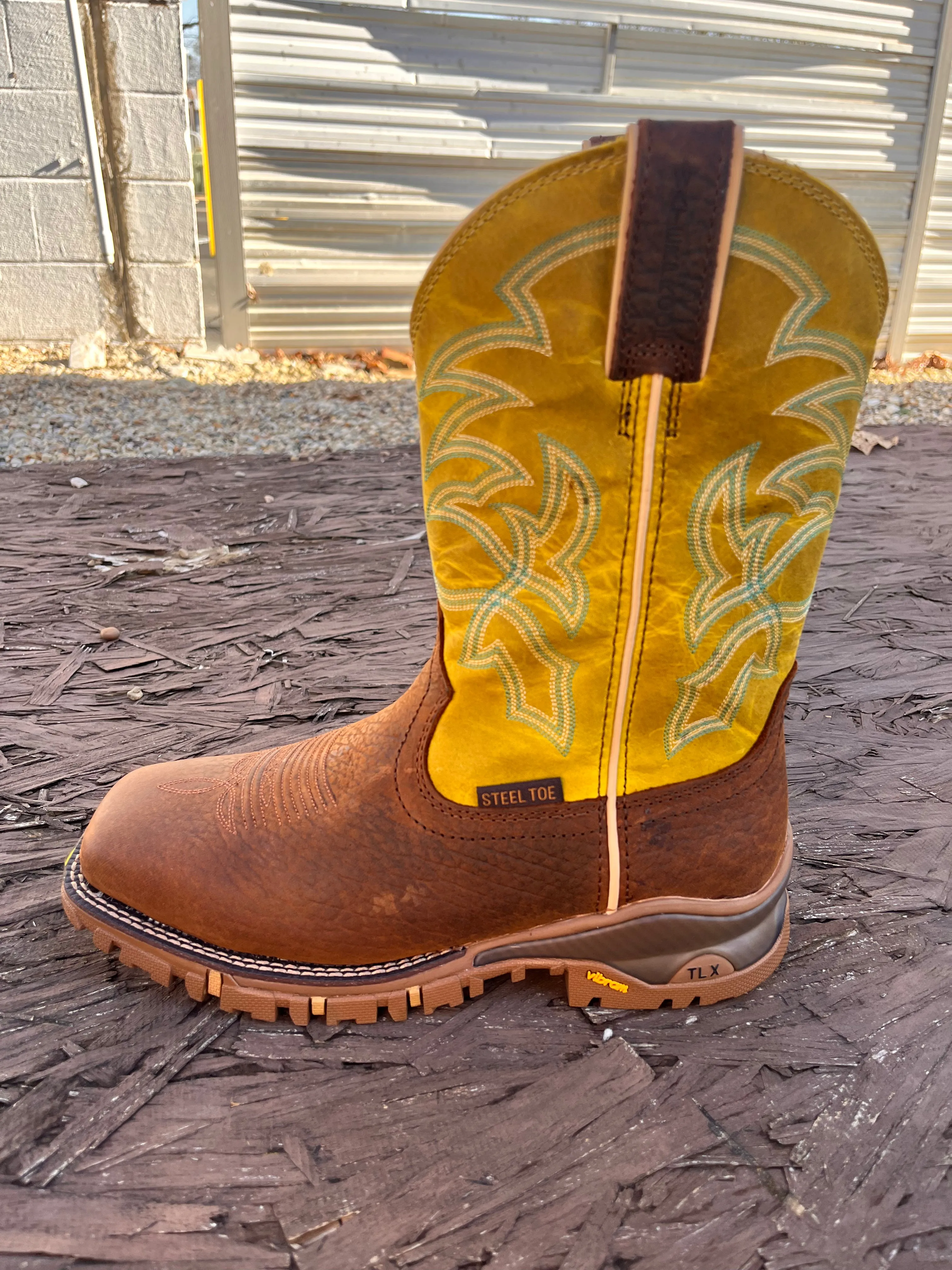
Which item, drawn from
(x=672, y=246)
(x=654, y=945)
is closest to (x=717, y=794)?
(x=654, y=945)

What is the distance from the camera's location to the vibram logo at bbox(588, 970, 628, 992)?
3.47 feet

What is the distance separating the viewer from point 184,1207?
2.80 ft

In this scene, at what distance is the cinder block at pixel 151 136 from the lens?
4.55 meters

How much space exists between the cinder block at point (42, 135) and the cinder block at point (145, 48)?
0.27 m

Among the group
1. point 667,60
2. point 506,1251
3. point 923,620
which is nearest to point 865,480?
point 923,620

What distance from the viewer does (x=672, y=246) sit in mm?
738

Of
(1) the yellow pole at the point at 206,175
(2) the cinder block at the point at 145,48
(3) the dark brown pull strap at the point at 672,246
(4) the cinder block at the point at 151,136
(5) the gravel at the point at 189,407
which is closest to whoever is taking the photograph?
(3) the dark brown pull strap at the point at 672,246

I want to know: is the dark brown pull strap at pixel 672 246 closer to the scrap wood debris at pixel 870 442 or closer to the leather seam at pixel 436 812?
the leather seam at pixel 436 812

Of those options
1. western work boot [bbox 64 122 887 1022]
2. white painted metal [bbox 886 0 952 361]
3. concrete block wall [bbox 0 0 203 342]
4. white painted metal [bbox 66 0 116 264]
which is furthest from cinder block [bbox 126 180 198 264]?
white painted metal [bbox 886 0 952 361]

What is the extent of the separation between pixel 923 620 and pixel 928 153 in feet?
17.3

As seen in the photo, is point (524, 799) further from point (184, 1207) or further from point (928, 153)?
point (928, 153)

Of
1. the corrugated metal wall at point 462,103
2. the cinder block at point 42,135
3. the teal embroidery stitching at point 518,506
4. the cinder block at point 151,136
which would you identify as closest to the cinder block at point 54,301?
the cinder block at point 42,135

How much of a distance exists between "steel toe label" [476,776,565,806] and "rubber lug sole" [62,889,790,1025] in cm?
20

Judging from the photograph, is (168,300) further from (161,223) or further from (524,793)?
(524,793)
